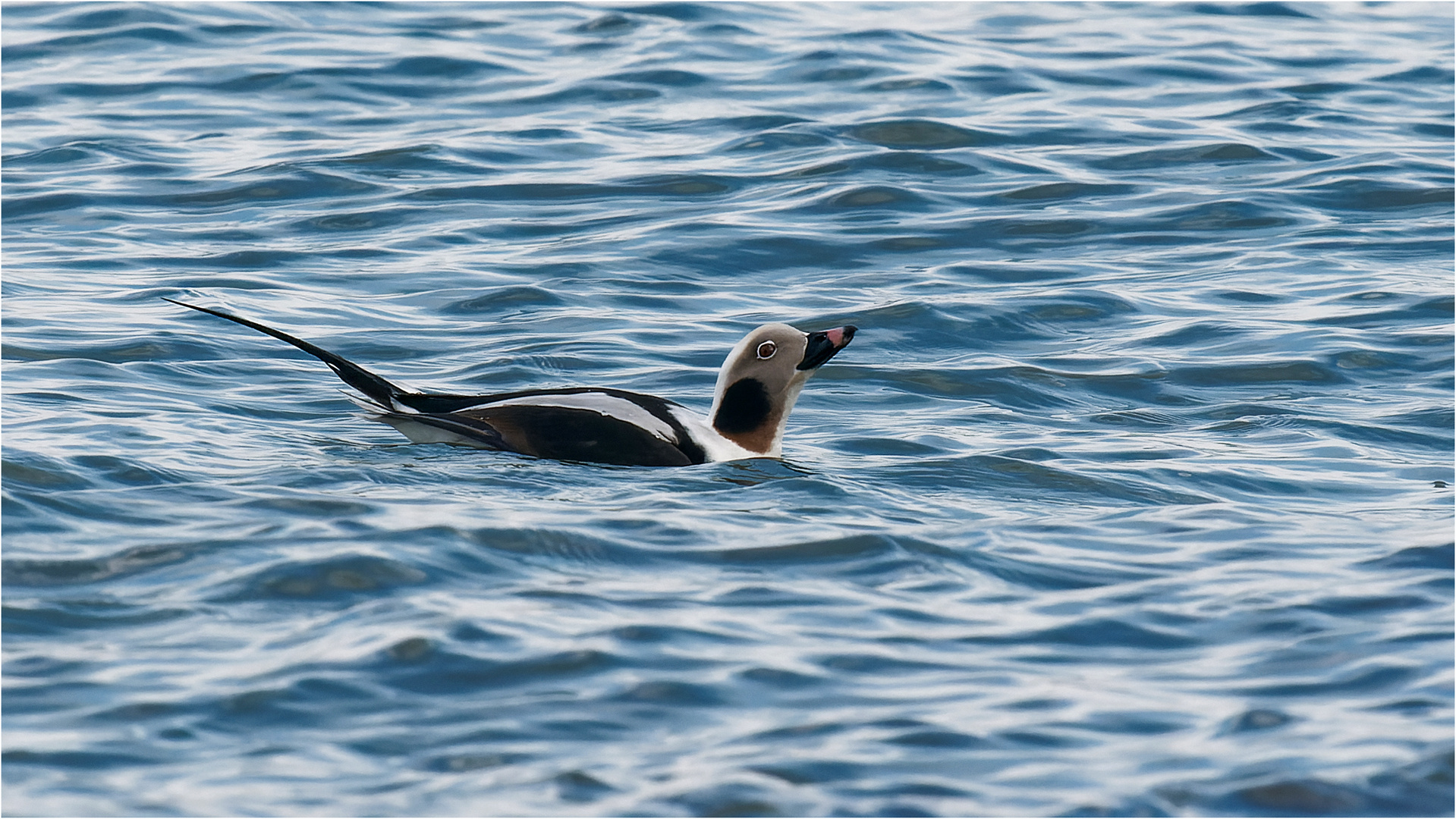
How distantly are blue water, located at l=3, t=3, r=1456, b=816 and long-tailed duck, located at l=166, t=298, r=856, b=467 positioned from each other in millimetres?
157

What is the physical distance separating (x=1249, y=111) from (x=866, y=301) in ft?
22.1

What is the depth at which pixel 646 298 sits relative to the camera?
11836mm

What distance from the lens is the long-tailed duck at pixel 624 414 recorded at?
26.5ft

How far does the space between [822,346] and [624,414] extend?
3.10 feet

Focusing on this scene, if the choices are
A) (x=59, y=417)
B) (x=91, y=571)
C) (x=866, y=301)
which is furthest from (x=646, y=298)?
(x=91, y=571)

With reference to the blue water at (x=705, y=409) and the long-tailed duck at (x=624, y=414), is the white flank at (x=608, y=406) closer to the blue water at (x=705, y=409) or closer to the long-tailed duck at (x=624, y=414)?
the long-tailed duck at (x=624, y=414)

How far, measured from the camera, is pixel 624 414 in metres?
8.09

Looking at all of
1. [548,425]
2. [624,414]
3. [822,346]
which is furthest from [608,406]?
[822,346]

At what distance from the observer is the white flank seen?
8.09 meters

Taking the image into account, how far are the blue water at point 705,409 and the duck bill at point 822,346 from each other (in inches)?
17.3

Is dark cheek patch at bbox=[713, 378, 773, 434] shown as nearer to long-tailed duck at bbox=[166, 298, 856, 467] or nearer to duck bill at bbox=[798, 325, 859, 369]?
long-tailed duck at bbox=[166, 298, 856, 467]

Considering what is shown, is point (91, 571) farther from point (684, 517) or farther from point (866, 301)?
point (866, 301)

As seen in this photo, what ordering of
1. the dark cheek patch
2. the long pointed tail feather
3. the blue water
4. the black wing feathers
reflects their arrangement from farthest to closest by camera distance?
1. the dark cheek patch
2. the long pointed tail feather
3. the black wing feathers
4. the blue water

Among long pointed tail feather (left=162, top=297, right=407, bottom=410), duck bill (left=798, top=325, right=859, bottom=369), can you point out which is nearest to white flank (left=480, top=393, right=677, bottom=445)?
long pointed tail feather (left=162, top=297, right=407, bottom=410)
